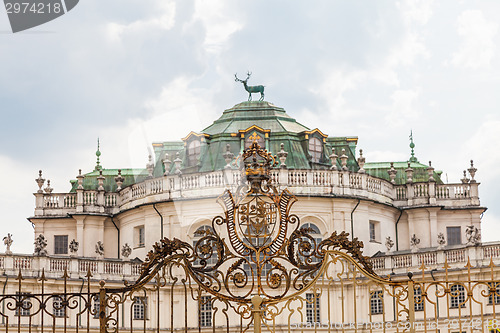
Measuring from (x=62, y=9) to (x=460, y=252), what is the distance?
26.9 m

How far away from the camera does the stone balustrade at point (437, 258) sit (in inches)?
2072

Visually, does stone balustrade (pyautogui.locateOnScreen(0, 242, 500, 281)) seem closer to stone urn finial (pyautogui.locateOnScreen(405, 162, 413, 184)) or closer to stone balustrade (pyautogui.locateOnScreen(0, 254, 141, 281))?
stone balustrade (pyautogui.locateOnScreen(0, 254, 141, 281))

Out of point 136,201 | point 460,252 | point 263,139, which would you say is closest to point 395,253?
point 460,252

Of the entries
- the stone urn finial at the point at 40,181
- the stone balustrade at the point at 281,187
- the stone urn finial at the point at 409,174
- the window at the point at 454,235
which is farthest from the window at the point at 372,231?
the stone urn finial at the point at 40,181

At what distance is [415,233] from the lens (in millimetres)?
63375

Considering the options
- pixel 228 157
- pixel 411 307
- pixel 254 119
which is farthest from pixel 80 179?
pixel 411 307

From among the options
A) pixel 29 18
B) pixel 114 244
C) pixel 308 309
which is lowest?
pixel 308 309

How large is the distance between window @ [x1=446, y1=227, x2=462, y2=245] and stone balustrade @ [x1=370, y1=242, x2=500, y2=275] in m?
8.54

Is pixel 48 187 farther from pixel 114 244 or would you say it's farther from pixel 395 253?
pixel 395 253

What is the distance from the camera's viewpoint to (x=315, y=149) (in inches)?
2464

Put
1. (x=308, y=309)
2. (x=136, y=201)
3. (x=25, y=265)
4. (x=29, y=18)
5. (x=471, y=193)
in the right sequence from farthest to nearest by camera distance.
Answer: (x=471, y=193) → (x=136, y=201) → (x=308, y=309) → (x=25, y=265) → (x=29, y=18)

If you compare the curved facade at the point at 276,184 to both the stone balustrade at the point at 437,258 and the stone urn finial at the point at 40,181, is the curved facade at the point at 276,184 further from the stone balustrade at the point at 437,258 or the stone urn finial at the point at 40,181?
the stone balustrade at the point at 437,258

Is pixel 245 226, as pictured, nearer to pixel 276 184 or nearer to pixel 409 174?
pixel 276 184

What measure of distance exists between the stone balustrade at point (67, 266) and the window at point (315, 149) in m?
13.3
